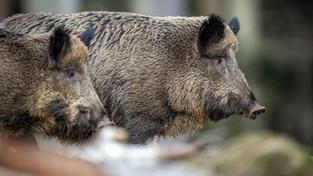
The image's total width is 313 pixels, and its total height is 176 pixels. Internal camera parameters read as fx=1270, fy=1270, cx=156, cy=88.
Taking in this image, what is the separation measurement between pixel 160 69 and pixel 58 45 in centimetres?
192

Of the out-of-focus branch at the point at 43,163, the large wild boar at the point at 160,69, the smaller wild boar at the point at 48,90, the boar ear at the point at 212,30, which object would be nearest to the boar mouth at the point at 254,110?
the large wild boar at the point at 160,69

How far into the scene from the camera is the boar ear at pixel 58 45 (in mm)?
9711

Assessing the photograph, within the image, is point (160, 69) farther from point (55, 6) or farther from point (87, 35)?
point (55, 6)

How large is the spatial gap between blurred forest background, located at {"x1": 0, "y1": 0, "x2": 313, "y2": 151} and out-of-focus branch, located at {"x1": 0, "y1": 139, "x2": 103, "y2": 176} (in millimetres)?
17647

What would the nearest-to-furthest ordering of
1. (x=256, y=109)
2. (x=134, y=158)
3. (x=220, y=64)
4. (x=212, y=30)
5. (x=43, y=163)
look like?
(x=43, y=163)
(x=134, y=158)
(x=256, y=109)
(x=212, y=30)
(x=220, y=64)

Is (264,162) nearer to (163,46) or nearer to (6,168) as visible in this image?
(6,168)

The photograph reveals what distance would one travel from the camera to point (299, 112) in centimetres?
2662

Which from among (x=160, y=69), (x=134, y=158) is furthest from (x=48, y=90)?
(x=134, y=158)

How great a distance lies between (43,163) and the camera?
19.4 ft

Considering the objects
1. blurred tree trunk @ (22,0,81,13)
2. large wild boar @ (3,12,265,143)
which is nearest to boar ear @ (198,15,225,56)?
large wild boar @ (3,12,265,143)

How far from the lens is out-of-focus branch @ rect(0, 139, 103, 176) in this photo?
5.89m

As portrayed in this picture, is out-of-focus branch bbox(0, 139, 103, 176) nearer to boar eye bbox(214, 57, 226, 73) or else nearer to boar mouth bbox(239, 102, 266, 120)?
boar mouth bbox(239, 102, 266, 120)

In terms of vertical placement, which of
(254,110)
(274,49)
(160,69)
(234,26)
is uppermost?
(234,26)

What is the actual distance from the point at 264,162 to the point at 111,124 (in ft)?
10.6
